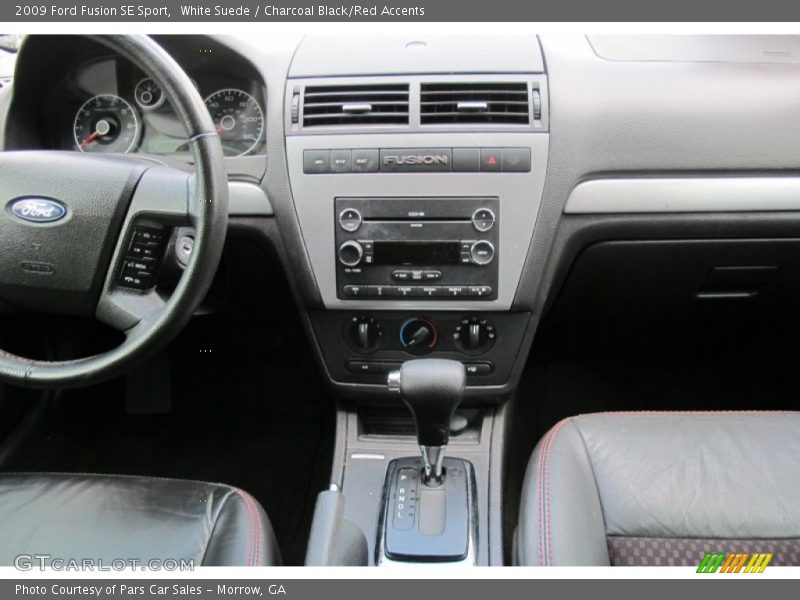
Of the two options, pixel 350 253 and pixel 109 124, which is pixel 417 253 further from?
pixel 109 124

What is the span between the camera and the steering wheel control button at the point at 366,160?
54.2 inches

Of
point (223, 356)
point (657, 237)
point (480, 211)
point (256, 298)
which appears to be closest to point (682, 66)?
point (657, 237)

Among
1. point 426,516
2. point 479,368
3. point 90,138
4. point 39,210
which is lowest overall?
point 426,516

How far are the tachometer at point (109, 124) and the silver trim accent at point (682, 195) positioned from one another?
3.16ft

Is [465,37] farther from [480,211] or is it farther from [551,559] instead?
[551,559]

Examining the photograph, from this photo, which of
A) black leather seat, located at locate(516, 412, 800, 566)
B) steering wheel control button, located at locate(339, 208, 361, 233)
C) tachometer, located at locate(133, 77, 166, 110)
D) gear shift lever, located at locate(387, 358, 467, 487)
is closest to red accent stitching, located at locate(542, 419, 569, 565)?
black leather seat, located at locate(516, 412, 800, 566)

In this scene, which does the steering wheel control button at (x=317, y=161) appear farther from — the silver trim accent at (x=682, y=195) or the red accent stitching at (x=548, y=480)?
the red accent stitching at (x=548, y=480)

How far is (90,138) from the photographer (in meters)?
1.55

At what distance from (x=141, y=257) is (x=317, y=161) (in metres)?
0.41

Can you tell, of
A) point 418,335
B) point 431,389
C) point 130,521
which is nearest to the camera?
point 130,521

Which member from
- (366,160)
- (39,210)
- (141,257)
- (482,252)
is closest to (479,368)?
(482,252)

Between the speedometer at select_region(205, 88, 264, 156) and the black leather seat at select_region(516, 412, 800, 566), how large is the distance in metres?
0.87

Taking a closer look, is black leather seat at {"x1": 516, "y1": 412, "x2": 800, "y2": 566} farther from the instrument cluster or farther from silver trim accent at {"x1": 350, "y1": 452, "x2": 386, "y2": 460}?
the instrument cluster

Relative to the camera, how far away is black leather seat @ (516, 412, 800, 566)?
1041mm
